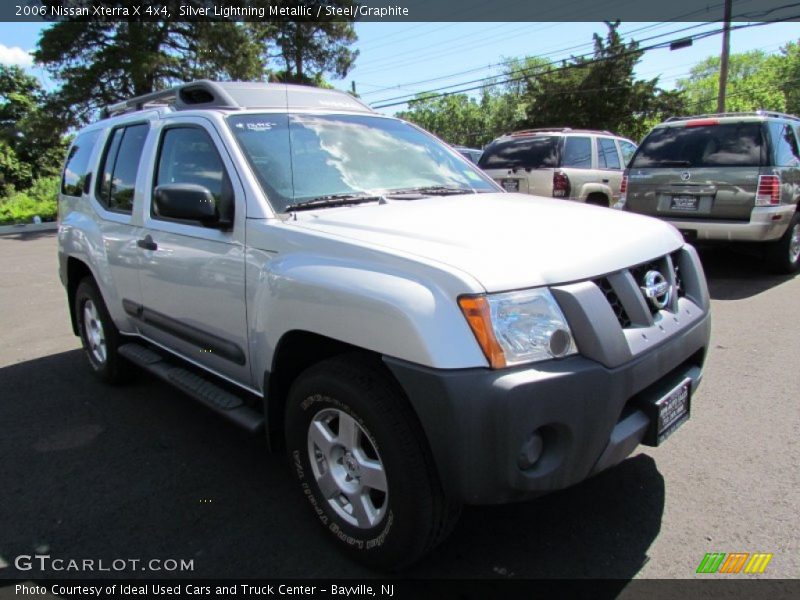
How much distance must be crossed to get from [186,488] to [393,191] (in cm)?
189

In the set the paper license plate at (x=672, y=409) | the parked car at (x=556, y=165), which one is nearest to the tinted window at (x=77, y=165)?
the paper license plate at (x=672, y=409)

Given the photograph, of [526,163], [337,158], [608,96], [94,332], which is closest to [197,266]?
[337,158]

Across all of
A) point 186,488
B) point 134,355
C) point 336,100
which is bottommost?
point 186,488

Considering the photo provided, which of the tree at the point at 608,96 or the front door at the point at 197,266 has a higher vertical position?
the tree at the point at 608,96

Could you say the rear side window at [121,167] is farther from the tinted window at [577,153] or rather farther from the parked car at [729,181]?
the tinted window at [577,153]

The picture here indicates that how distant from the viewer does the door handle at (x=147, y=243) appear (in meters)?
3.53

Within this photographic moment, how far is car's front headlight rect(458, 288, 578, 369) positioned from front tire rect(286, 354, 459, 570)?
0.42m

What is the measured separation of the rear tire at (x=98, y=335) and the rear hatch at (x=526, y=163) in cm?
636

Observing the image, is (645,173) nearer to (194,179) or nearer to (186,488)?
(194,179)

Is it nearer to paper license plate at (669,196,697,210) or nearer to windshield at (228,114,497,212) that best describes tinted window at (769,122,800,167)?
paper license plate at (669,196,697,210)

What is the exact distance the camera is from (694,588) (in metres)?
2.27

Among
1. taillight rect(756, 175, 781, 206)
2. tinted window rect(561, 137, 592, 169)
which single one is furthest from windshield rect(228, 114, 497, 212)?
tinted window rect(561, 137, 592, 169)

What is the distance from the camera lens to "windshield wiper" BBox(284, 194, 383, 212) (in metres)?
2.82

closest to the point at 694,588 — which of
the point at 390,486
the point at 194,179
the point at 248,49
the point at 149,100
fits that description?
the point at 390,486
